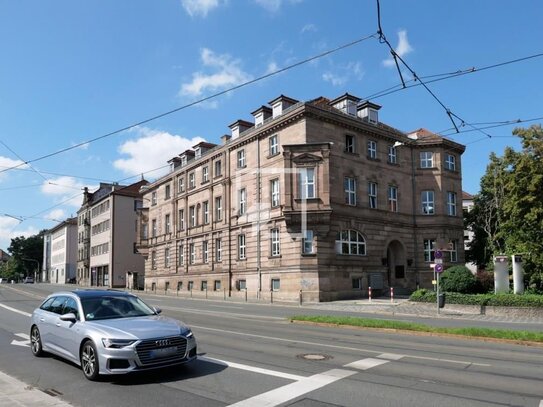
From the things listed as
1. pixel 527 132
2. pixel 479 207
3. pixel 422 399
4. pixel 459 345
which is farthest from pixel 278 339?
pixel 479 207

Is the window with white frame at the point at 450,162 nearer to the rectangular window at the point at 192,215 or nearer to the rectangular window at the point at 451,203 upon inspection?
the rectangular window at the point at 451,203

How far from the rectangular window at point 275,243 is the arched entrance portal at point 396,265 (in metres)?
10.2

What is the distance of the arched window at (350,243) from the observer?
37031 mm

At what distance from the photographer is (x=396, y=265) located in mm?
42719

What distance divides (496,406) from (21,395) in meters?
6.66

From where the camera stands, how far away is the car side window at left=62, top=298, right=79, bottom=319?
371 inches

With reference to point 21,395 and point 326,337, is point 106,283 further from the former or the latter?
point 21,395

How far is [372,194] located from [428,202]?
6704 millimetres

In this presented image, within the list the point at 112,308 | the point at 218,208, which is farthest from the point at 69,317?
the point at 218,208

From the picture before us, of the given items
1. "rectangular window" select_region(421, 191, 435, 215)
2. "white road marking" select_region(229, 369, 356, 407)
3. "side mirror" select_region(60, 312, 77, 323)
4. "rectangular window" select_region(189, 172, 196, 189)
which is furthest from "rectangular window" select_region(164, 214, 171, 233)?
"white road marking" select_region(229, 369, 356, 407)

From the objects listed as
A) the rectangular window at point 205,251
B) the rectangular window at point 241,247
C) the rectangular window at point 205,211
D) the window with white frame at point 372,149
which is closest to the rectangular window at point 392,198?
the window with white frame at point 372,149

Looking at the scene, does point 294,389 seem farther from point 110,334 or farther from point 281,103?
point 281,103

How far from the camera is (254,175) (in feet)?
136

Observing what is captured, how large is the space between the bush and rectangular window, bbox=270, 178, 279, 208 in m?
14.3
